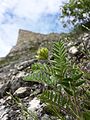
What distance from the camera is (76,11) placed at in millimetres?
18938

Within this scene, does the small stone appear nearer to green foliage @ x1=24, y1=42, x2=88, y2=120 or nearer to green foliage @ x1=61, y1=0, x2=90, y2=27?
green foliage @ x1=24, y1=42, x2=88, y2=120

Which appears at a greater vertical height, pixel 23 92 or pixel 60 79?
pixel 60 79

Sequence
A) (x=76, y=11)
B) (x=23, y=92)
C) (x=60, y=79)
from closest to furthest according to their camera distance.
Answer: (x=60, y=79)
(x=23, y=92)
(x=76, y=11)

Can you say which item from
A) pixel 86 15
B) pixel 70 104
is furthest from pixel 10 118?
pixel 86 15

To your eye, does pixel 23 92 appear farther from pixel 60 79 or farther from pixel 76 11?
pixel 76 11

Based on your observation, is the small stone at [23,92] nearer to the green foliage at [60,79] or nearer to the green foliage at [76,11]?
the green foliage at [60,79]

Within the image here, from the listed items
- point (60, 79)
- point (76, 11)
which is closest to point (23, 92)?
point (60, 79)

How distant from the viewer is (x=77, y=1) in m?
18.2

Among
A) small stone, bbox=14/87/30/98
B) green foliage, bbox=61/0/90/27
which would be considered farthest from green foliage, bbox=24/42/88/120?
green foliage, bbox=61/0/90/27

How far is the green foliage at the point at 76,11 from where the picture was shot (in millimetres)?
17466

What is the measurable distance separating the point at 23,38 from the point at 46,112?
34815 millimetres

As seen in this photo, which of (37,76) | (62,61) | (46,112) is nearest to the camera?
(62,61)

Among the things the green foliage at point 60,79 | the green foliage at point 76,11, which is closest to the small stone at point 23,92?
the green foliage at point 60,79

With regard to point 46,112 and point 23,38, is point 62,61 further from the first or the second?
point 23,38
